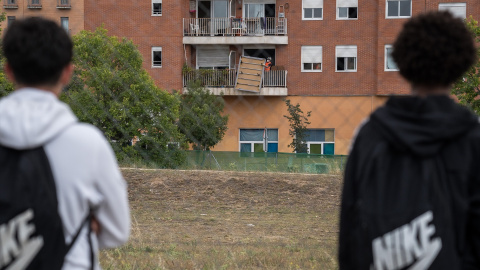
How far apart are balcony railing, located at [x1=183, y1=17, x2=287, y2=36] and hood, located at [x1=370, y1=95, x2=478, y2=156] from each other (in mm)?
5697

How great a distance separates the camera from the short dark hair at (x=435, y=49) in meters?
1.76

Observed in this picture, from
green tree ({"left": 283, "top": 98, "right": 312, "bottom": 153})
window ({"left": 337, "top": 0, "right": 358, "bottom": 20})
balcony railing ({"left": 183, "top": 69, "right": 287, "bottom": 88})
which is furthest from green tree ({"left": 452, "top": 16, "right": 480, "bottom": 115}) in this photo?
window ({"left": 337, "top": 0, "right": 358, "bottom": 20})

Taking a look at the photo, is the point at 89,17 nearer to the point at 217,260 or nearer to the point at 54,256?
the point at 217,260

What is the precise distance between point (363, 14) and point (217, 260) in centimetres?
271

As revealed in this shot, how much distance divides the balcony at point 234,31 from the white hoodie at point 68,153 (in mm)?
4391

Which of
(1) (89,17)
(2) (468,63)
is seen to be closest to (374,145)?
(2) (468,63)

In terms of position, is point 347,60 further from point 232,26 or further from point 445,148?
point 232,26

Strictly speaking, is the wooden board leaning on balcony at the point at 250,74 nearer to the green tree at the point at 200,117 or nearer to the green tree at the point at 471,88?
the green tree at the point at 200,117

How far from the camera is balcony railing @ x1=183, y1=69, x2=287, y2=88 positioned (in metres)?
6.29

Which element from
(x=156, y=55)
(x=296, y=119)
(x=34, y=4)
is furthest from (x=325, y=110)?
(x=156, y=55)

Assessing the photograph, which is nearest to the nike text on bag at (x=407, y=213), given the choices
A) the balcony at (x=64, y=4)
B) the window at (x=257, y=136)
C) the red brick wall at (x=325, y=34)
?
the red brick wall at (x=325, y=34)

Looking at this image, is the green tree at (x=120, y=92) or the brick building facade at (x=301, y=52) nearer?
the brick building facade at (x=301, y=52)

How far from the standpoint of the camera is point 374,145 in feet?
5.77

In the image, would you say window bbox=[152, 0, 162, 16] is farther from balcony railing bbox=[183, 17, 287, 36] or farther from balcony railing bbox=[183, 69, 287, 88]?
balcony railing bbox=[183, 17, 287, 36]
